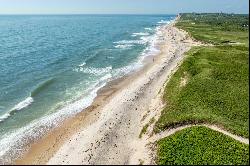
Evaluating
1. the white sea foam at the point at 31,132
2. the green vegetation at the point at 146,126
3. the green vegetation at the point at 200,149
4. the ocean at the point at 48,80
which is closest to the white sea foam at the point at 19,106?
the ocean at the point at 48,80

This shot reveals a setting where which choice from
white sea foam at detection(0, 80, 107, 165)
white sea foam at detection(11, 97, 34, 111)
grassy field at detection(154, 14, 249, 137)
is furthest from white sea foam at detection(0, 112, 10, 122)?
grassy field at detection(154, 14, 249, 137)

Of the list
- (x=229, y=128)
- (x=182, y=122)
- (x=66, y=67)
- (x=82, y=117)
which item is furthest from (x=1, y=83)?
(x=229, y=128)

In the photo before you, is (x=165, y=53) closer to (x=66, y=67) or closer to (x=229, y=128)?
(x=66, y=67)

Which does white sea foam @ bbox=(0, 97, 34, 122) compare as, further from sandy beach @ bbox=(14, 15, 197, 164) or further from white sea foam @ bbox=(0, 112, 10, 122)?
sandy beach @ bbox=(14, 15, 197, 164)

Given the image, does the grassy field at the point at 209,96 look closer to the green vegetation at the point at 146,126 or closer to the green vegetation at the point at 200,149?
A: the green vegetation at the point at 146,126

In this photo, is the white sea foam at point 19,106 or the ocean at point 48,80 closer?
the ocean at point 48,80

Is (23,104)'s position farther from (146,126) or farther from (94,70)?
(94,70)
